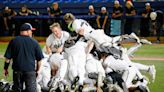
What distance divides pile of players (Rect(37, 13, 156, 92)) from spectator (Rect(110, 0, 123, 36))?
653 inches

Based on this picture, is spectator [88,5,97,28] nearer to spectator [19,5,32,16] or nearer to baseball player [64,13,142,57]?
spectator [19,5,32,16]

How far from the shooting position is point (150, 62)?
1684cm

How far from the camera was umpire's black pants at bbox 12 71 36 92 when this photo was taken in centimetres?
818

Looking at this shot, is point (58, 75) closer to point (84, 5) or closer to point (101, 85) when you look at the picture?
point (101, 85)

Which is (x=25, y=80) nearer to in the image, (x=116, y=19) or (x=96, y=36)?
(x=96, y=36)

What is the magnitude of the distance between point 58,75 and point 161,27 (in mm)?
17775

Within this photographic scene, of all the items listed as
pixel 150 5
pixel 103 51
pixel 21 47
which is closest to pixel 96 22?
pixel 150 5

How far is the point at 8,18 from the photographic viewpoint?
92.9 feet

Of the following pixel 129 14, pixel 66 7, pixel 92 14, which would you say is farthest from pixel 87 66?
pixel 66 7

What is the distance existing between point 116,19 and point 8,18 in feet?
19.8

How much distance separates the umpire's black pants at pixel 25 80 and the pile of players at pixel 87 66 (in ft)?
4.17

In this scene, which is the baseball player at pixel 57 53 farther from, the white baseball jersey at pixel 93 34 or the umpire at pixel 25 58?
the umpire at pixel 25 58

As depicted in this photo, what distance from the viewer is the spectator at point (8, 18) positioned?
28312 millimetres

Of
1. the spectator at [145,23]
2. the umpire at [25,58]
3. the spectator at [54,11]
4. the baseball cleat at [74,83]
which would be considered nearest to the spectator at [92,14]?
the spectator at [54,11]
